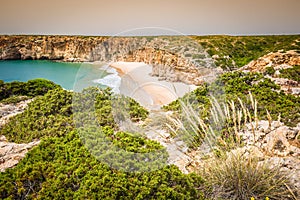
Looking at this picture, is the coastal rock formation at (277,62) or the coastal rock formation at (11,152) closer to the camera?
the coastal rock formation at (11,152)

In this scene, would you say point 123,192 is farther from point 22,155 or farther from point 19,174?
point 22,155

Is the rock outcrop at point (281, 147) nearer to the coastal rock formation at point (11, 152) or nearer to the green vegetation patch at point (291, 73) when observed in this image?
the coastal rock formation at point (11, 152)

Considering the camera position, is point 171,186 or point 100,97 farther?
point 100,97

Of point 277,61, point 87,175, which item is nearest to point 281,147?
point 87,175

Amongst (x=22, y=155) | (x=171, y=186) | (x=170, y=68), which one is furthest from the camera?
(x=170, y=68)

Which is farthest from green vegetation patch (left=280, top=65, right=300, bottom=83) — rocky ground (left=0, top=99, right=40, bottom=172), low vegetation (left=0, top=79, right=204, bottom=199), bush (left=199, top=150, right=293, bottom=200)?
rocky ground (left=0, top=99, right=40, bottom=172)

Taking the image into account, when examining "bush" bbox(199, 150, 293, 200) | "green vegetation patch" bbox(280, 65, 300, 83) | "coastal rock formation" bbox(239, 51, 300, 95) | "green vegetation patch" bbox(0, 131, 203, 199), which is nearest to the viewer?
"green vegetation patch" bbox(0, 131, 203, 199)

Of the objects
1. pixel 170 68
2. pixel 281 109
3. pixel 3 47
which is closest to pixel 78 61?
pixel 3 47

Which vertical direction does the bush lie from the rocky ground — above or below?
above

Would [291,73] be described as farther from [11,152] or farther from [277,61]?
[11,152]

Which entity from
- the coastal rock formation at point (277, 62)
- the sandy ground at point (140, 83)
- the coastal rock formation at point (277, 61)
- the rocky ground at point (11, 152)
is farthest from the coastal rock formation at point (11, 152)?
the coastal rock formation at point (277, 61)

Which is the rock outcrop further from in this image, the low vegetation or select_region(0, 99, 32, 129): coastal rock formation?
select_region(0, 99, 32, 129): coastal rock formation
